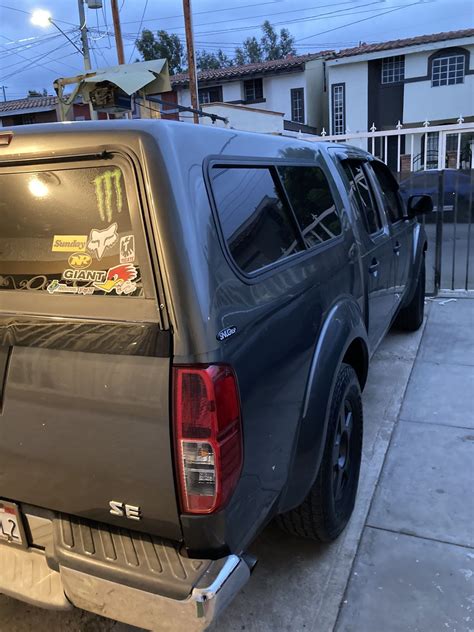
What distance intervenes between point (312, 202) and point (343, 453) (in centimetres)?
132

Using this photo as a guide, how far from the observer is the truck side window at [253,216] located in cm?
182

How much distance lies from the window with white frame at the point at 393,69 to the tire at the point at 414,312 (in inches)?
977

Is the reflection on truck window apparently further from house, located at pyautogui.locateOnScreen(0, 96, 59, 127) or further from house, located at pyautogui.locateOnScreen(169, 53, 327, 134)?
house, located at pyautogui.locateOnScreen(0, 96, 59, 127)

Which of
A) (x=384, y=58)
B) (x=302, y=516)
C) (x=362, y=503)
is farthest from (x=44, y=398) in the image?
(x=384, y=58)

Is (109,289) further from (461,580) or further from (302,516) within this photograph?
(461,580)

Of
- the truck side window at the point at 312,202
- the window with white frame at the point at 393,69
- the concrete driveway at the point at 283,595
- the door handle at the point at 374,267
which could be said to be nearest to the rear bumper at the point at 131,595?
the concrete driveway at the point at 283,595

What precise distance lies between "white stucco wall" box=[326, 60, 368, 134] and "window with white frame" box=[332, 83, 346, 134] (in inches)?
7.8

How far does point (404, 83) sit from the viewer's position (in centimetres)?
2647

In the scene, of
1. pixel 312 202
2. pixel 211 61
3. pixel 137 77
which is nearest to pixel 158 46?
pixel 211 61

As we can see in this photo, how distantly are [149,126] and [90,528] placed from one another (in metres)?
1.34

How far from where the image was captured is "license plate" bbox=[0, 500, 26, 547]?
6.18 feet

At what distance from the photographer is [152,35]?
56031 millimetres

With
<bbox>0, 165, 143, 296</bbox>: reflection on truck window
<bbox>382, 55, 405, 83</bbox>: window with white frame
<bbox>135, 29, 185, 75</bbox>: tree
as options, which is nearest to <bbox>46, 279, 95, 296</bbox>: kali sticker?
<bbox>0, 165, 143, 296</bbox>: reflection on truck window

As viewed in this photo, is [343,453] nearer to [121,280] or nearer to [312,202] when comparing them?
[312,202]
